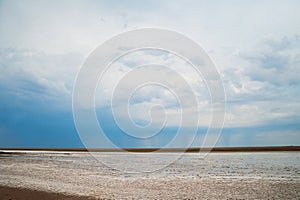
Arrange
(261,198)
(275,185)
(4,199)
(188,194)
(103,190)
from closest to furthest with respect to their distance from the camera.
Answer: (4,199), (261,198), (188,194), (103,190), (275,185)

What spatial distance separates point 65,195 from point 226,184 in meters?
12.2

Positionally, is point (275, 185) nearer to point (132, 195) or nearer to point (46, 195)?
point (132, 195)

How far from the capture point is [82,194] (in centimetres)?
1691

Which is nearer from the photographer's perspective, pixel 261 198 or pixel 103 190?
pixel 261 198

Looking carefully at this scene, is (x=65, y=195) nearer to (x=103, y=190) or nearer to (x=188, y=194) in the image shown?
(x=103, y=190)

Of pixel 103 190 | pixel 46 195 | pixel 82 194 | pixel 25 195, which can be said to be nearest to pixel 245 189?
pixel 103 190

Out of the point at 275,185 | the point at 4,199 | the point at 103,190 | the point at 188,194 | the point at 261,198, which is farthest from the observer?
the point at 275,185

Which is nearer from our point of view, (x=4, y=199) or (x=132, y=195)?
(x=4, y=199)

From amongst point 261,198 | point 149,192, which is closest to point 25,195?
point 149,192

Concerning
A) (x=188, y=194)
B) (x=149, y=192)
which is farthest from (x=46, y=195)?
(x=188, y=194)

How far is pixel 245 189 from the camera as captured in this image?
1877cm

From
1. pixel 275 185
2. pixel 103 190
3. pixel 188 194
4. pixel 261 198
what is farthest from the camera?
pixel 275 185

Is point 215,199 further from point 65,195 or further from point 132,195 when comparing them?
point 65,195

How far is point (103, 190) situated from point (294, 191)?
12668 millimetres
